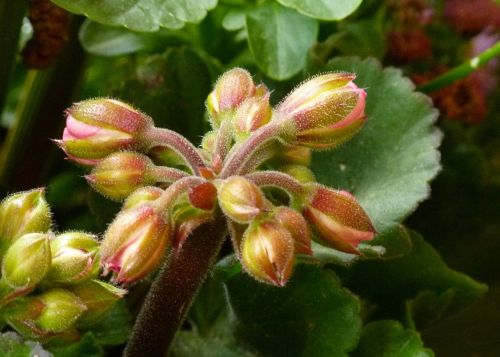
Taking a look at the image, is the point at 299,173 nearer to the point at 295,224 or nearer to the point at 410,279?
the point at 295,224

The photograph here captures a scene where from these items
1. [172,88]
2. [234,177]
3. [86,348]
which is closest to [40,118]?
[172,88]

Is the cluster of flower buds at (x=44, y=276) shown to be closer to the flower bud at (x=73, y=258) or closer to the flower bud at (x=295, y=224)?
the flower bud at (x=73, y=258)

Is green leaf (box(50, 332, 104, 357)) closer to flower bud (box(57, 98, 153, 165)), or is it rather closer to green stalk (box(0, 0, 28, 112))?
flower bud (box(57, 98, 153, 165))

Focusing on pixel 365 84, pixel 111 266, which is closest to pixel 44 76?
pixel 365 84

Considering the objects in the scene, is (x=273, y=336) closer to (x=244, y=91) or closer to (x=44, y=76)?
(x=244, y=91)

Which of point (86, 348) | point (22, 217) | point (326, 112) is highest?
point (326, 112)

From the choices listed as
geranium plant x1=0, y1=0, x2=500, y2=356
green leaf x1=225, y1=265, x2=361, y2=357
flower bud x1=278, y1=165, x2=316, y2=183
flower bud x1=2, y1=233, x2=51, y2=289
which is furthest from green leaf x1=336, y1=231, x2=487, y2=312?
flower bud x1=2, y1=233, x2=51, y2=289

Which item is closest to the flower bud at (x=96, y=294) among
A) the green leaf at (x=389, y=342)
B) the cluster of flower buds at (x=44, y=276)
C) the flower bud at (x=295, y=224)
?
the cluster of flower buds at (x=44, y=276)
